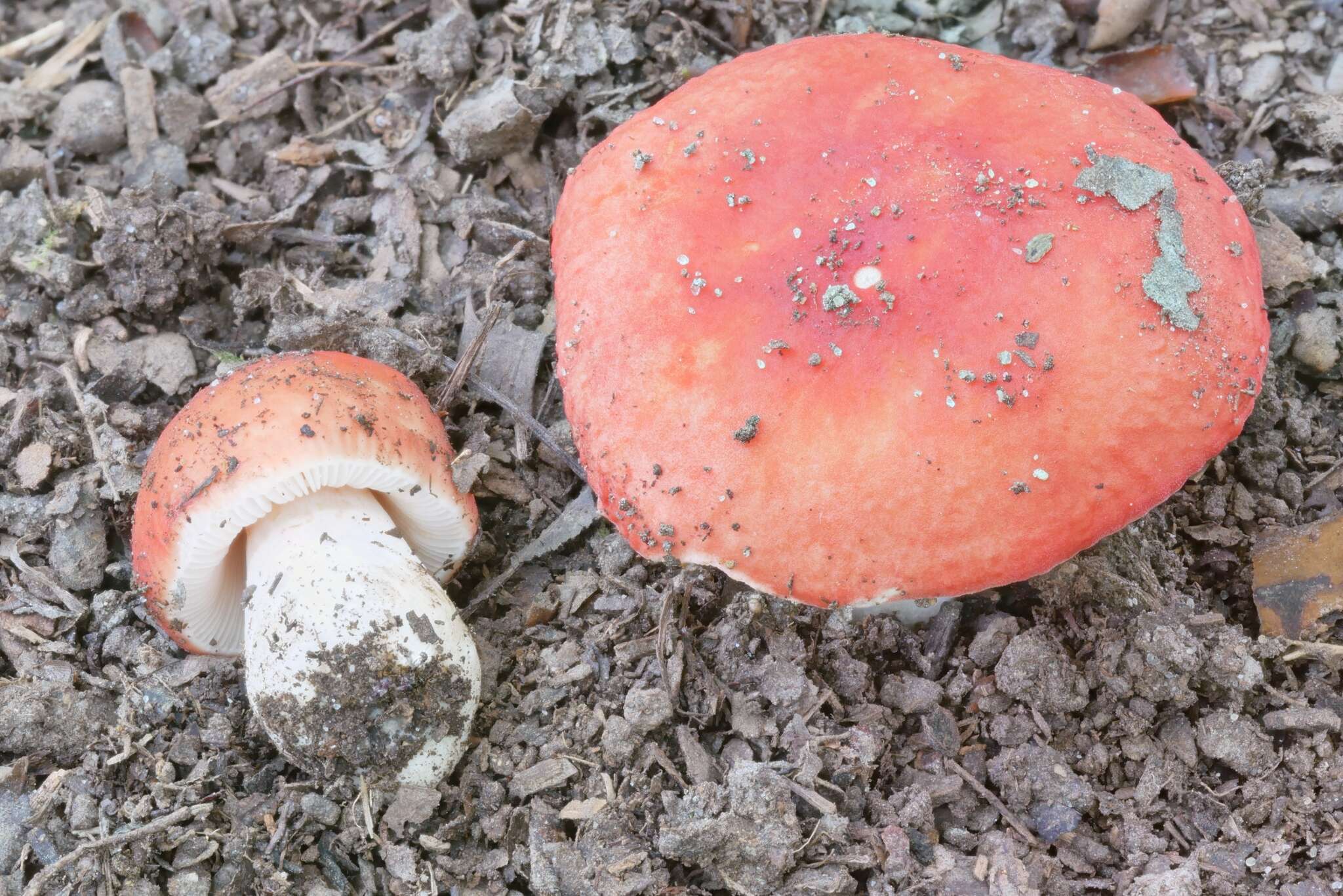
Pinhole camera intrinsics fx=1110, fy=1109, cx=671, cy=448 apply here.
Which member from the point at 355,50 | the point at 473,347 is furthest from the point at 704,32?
the point at 473,347

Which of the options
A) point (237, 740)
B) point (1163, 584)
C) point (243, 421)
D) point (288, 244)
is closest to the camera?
point (243, 421)

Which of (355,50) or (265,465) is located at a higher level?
(355,50)

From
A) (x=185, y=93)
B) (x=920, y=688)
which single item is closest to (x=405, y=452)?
(x=920, y=688)

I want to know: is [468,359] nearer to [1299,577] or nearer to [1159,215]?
[1159,215]

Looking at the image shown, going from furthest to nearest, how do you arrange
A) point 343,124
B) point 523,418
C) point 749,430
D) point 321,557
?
point 343,124 < point 523,418 < point 321,557 < point 749,430

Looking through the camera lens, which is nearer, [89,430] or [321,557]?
[321,557]

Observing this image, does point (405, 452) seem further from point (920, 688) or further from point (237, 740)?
point (920, 688)

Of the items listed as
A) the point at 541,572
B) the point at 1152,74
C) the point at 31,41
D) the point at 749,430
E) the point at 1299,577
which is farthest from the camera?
the point at 31,41
